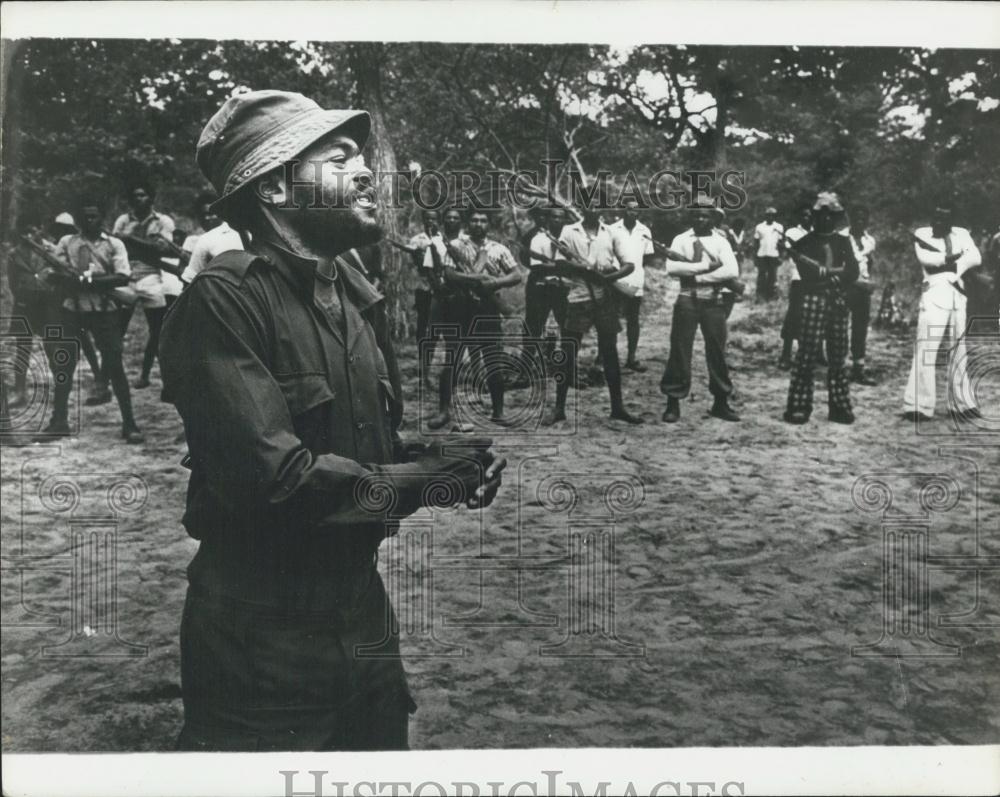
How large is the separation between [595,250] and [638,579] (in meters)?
1.64

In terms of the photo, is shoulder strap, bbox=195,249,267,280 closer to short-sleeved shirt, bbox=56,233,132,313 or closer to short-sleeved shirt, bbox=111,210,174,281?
short-sleeved shirt, bbox=111,210,174,281

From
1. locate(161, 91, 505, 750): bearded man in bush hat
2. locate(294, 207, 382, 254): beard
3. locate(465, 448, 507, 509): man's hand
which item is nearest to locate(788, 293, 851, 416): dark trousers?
locate(465, 448, 507, 509): man's hand

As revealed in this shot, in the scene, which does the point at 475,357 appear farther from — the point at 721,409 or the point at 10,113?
the point at 10,113

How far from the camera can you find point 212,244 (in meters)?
5.21

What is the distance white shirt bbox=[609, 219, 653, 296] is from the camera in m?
5.49

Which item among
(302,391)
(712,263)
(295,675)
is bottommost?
(295,675)

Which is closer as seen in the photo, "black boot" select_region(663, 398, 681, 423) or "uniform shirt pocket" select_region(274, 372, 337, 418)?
"uniform shirt pocket" select_region(274, 372, 337, 418)

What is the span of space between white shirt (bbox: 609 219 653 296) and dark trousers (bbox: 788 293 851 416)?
2.75 feet

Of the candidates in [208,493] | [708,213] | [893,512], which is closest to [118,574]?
[208,493]

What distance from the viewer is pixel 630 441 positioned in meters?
5.44

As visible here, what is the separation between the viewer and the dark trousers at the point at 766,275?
5.54 m

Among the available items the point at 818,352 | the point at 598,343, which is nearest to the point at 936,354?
the point at 818,352

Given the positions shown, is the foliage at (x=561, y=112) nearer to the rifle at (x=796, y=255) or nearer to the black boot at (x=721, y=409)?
the rifle at (x=796, y=255)

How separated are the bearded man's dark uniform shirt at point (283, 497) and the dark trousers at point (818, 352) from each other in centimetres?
210
